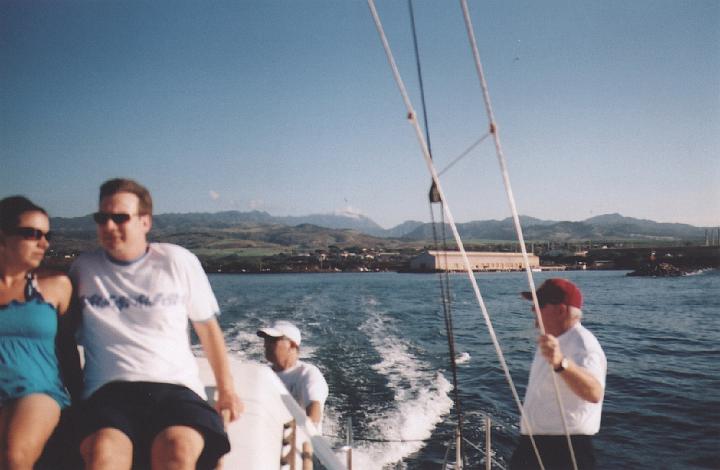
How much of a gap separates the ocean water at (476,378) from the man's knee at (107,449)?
9.49 ft

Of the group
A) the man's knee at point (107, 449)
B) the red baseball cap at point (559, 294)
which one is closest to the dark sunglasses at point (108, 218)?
the man's knee at point (107, 449)

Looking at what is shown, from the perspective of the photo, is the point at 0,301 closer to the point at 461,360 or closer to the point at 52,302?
the point at 52,302

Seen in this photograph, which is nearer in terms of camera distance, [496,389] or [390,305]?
[496,389]

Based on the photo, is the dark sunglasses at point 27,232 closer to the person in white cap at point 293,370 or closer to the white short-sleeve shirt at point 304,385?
the person in white cap at point 293,370

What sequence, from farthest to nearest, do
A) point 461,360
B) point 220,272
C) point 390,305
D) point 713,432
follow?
point 220,272 → point 390,305 → point 461,360 → point 713,432

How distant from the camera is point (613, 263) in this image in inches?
3932

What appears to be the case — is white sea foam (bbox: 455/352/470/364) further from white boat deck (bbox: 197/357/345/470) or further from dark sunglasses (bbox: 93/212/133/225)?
dark sunglasses (bbox: 93/212/133/225)

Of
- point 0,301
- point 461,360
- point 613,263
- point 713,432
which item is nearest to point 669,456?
point 713,432

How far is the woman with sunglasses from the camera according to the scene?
1804mm

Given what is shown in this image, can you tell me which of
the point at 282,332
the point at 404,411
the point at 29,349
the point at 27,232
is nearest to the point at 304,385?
the point at 282,332

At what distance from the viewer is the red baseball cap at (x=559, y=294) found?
8.94 feet

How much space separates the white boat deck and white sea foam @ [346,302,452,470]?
2.71 metres

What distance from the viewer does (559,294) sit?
8.99 ft

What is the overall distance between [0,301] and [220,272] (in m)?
93.4
